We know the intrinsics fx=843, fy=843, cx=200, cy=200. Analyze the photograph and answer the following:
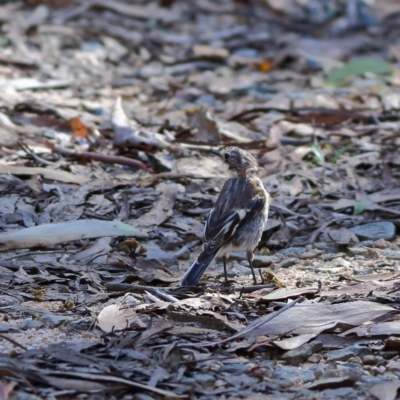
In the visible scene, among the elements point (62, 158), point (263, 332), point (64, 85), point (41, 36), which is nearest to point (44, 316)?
point (263, 332)

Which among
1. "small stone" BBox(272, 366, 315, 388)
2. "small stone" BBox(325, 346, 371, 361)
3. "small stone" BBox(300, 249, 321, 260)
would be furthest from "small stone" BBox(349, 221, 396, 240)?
"small stone" BBox(272, 366, 315, 388)

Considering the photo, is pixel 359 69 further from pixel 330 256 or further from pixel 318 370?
pixel 318 370

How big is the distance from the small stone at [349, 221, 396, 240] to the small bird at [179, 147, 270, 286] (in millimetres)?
876

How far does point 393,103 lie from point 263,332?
632cm

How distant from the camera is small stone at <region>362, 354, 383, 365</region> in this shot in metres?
4.41

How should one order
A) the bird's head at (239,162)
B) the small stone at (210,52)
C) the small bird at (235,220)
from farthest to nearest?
1. the small stone at (210,52)
2. the bird's head at (239,162)
3. the small bird at (235,220)

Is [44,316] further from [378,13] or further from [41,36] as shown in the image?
[378,13]

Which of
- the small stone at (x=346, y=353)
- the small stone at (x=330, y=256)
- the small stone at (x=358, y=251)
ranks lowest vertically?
the small stone at (x=330, y=256)

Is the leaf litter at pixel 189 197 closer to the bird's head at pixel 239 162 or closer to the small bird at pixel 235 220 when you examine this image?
the small bird at pixel 235 220

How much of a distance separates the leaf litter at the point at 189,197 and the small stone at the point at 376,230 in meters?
0.02

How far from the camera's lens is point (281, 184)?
7746 millimetres

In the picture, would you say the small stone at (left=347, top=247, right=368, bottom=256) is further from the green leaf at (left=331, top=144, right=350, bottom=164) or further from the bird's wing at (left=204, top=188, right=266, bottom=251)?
the green leaf at (left=331, top=144, right=350, bottom=164)

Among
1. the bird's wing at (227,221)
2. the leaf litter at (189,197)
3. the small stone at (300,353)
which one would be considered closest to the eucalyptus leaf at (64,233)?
the leaf litter at (189,197)

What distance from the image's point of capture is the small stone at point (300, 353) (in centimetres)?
439
